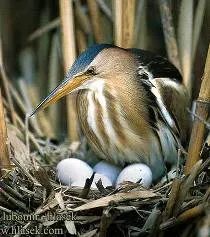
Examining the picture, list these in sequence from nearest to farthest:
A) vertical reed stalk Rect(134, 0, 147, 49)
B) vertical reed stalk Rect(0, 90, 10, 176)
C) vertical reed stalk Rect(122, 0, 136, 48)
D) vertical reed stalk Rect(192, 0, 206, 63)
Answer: vertical reed stalk Rect(0, 90, 10, 176) → vertical reed stalk Rect(122, 0, 136, 48) → vertical reed stalk Rect(192, 0, 206, 63) → vertical reed stalk Rect(134, 0, 147, 49)

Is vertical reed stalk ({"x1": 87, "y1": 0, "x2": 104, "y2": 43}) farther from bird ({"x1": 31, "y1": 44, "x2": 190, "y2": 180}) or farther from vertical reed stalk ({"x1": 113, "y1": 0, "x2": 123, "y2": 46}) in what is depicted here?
bird ({"x1": 31, "y1": 44, "x2": 190, "y2": 180})

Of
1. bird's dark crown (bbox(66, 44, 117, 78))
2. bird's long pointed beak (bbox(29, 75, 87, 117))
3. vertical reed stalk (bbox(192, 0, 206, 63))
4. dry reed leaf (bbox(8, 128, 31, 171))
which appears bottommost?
dry reed leaf (bbox(8, 128, 31, 171))

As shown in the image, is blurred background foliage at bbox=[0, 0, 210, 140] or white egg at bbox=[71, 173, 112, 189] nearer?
white egg at bbox=[71, 173, 112, 189]

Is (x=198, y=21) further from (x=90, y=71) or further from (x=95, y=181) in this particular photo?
(x=95, y=181)

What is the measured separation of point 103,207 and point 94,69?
0.59 metres

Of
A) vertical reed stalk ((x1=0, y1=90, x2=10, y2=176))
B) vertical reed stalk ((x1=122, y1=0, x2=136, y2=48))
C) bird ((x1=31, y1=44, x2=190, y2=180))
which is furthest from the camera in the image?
vertical reed stalk ((x1=122, y1=0, x2=136, y2=48))

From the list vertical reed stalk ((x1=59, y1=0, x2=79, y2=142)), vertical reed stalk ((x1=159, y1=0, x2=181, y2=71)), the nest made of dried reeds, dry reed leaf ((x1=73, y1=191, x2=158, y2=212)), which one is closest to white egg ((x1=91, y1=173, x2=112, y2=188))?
the nest made of dried reeds

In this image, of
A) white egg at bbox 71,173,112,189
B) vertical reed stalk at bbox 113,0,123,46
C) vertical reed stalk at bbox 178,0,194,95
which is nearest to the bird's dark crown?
vertical reed stalk at bbox 113,0,123,46

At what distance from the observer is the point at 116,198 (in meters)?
1.89

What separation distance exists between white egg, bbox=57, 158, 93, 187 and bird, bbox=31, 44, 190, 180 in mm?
192

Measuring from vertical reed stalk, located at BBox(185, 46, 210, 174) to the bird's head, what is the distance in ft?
1.48

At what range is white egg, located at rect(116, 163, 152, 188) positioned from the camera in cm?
219

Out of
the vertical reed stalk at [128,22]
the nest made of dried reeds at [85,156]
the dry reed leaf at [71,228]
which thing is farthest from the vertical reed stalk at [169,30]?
the dry reed leaf at [71,228]

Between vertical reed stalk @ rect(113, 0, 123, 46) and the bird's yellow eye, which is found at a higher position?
vertical reed stalk @ rect(113, 0, 123, 46)
